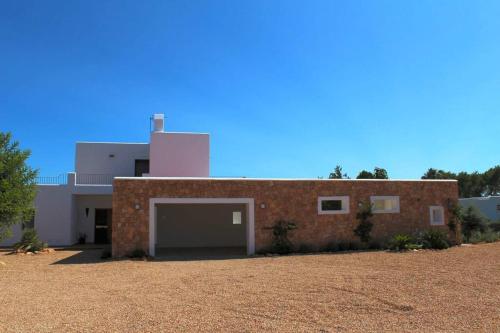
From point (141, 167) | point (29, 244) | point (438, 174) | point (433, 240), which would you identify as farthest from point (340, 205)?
point (438, 174)

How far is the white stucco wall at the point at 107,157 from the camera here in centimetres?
2631

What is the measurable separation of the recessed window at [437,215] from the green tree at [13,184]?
52.9ft

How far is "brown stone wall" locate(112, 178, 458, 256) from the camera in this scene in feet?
53.6

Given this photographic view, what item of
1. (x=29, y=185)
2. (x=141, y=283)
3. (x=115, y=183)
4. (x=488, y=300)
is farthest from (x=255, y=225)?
(x=488, y=300)

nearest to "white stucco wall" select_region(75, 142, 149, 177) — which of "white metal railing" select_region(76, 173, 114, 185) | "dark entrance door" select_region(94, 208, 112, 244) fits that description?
"white metal railing" select_region(76, 173, 114, 185)

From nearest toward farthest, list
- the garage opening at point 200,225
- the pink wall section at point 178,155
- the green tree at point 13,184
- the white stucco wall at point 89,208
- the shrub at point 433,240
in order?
the green tree at point 13,184 → the shrub at point 433,240 → the pink wall section at point 178,155 → the garage opening at point 200,225 → the white stucco wall at point 89,208

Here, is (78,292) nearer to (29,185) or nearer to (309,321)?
(309,321)

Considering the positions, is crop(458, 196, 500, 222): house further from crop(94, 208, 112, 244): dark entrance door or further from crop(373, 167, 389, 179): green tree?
crop(94, 208, 112, 244): dark entrance door

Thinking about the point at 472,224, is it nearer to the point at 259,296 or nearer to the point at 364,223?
the point at 364,223

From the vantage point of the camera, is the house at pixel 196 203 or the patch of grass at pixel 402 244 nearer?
the house at pixel 196 203

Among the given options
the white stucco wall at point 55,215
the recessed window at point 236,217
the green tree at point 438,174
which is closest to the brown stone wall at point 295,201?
the recessed window at point 236,217

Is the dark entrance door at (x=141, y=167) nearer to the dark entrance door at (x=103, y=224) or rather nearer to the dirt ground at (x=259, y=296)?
the dark entrance door at (x=103, y=224)

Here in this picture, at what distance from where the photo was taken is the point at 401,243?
17078 millimetres

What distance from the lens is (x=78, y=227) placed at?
2419 cm
